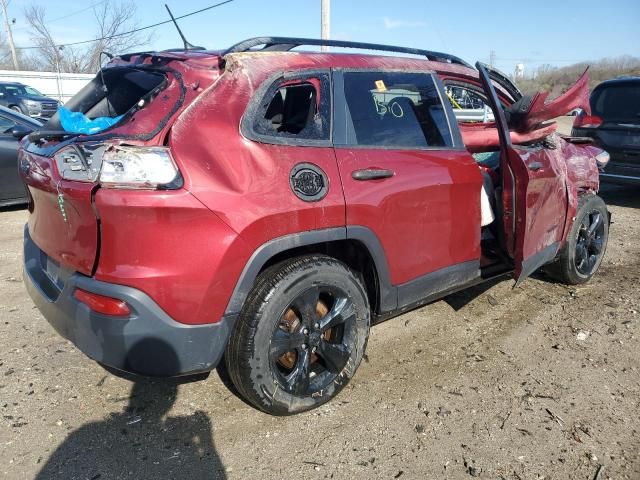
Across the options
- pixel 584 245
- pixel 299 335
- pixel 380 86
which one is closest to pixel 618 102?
pixel 584 245

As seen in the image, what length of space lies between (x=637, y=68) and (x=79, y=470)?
196ft

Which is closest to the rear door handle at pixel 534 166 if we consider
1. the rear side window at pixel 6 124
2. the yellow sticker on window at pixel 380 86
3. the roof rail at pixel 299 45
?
the roof rail at pixel 299 45

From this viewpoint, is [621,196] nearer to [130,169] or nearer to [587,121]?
[587,121]

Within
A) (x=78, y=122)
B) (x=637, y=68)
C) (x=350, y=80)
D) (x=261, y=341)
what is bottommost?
(x=637, y=68)

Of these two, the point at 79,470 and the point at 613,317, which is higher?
the point at 79,470

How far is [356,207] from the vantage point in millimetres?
2660

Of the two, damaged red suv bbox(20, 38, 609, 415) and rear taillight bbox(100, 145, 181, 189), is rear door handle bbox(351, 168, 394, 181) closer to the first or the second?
damaged red suv bbox(20, 38, 609, 415)

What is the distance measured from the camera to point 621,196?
8.63 metres

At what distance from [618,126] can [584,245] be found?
151 inches

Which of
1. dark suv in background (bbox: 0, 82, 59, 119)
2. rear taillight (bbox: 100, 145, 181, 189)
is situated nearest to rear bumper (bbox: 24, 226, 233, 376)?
rear taillight (bbox: 100, 145, 181, 189)

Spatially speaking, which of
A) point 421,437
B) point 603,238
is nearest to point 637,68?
point 603,238

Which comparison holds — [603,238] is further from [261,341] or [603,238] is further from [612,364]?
[261,341]

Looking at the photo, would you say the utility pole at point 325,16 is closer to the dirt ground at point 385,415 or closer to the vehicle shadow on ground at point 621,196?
the vehicle shadow on ground at point 621,196

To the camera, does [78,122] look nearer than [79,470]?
No
